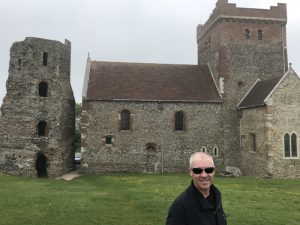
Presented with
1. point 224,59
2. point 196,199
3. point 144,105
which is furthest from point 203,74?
point 196,199

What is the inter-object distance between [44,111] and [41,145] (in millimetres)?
2888

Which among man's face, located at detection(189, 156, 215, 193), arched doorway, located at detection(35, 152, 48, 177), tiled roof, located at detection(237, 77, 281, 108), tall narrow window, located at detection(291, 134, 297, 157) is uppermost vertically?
tiled roof, located at detection(237, 77, 281, 108)

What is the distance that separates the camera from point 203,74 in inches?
1412

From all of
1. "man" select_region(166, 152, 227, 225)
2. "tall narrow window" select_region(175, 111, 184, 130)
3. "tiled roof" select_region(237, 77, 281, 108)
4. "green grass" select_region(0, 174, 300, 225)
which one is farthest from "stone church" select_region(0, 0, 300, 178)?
"man" select_region(166, 152, 227, 225)

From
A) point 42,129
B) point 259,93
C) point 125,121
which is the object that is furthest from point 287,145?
point 42,129

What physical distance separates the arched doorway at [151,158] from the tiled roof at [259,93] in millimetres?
8463

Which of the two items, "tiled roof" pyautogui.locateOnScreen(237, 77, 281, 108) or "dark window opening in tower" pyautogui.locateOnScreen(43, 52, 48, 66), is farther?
"dark window opening in tower" pyautogui.locateOnScreen(43, 52, 48, 66)

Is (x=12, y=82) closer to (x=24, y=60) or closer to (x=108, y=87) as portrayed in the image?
(x=24, y=60)

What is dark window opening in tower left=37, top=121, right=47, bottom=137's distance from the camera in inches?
1246

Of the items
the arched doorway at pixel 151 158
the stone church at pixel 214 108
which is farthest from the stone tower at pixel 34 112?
the arched doorway at pixel 151 158

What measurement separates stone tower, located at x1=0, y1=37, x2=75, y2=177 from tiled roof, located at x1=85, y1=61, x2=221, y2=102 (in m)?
3.41

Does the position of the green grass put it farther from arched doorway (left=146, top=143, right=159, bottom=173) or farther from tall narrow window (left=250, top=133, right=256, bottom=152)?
arched doorway (left=146, top=143, right=159, bottom=173)

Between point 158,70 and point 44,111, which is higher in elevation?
point 158,70

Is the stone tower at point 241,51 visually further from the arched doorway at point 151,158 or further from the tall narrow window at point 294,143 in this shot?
the arched doorway at point 151,158
